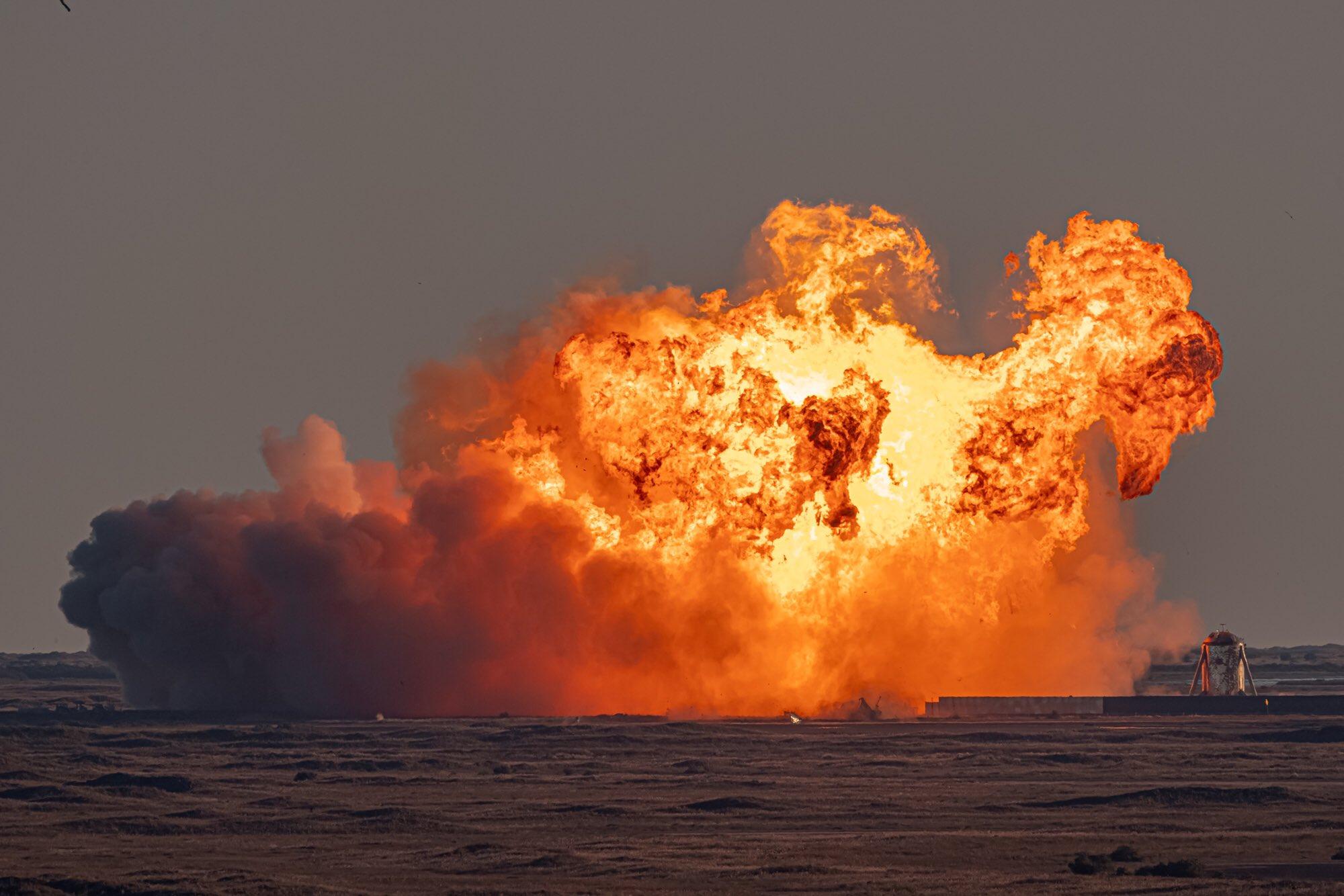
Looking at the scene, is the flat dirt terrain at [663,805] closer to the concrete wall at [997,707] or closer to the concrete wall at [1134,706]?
the concrete wall at [997,707]

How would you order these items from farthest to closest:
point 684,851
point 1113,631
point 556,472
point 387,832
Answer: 1. point 1113,631
2. point 556,472
3. point 387,832
4. point 684,851

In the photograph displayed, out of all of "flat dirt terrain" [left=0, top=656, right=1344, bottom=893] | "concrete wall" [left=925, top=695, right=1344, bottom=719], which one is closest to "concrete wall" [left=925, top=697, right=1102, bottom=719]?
"concrete wall" [left=925, top=695, right=1344, bottom=719]

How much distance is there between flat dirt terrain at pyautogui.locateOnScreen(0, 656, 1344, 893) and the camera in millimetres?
73625

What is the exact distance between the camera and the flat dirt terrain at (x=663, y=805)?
7362 cm

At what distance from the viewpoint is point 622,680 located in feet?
422

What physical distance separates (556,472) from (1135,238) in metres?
31.0

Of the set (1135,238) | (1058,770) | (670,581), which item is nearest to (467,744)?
(670,581)

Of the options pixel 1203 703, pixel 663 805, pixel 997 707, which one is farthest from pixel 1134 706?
pixel 663 805

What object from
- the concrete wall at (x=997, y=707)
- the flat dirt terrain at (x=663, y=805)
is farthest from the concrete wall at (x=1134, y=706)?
the flat dirt terrain at (x=663, y=805)

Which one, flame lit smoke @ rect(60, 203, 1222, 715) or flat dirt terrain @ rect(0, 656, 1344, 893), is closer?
flat dirt terrain @ rect(0, 656, 1344, 893)

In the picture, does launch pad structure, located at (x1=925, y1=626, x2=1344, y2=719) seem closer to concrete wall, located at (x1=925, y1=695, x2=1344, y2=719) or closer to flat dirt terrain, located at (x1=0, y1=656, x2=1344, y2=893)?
concrete wall, located at (x1=925, y1=695, x2=1344, y2=719)

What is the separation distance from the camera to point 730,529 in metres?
119

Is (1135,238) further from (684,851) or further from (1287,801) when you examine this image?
(684,851)

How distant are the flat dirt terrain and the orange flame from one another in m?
4.73
